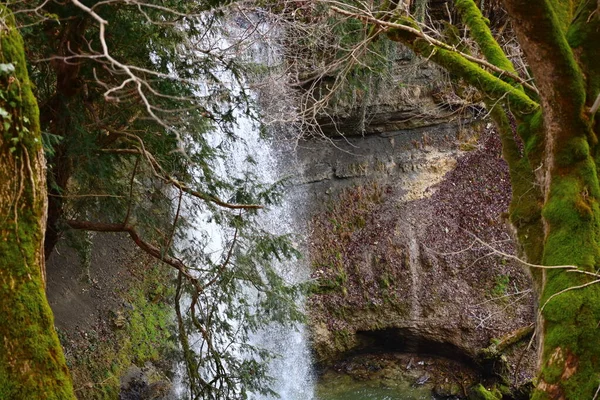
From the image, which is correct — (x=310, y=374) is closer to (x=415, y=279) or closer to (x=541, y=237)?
(x=415, y=279)

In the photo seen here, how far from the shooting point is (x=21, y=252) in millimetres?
3664

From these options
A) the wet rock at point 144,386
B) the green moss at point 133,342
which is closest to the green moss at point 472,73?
the green moss at point 133,342

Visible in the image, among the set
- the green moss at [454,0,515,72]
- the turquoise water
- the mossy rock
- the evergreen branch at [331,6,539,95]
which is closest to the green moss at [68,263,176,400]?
the turquoise water

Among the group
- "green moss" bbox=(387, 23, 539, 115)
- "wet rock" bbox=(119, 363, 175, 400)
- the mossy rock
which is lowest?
the mossy rock

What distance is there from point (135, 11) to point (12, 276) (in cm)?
339

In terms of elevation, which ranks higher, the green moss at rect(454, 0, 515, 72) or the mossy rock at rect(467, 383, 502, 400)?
the green moss at rect(454, 0, 515, 72)

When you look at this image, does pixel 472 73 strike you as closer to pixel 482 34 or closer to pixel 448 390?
pixel 482 34

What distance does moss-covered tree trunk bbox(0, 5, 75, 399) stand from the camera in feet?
11.6

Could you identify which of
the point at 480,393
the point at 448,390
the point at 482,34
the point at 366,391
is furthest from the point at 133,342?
the point at 482,34

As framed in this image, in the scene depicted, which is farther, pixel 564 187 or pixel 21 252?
pixel 564 187

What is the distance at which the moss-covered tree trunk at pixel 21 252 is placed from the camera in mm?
3535

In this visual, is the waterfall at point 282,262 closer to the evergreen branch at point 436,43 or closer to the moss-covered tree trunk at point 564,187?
the evergreen branch at point 436,43

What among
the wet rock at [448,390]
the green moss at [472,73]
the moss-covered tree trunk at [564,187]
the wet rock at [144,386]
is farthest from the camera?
the wet rock at [448,390]

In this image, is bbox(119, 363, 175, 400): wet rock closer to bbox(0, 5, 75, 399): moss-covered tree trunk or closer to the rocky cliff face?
the rocky cliff face
